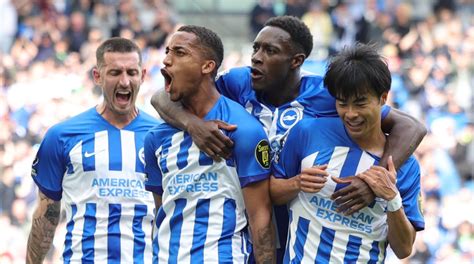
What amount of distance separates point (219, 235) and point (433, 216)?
939cm

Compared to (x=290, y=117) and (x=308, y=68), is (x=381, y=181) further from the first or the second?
(x=308, y=68)

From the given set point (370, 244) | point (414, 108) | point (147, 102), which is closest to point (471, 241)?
point (414, 108)

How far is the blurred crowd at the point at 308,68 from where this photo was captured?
15266 mm

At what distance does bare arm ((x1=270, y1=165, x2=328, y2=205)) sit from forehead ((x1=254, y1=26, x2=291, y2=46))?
0.85 meters

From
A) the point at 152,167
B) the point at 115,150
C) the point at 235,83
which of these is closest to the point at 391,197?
the point at 235,83

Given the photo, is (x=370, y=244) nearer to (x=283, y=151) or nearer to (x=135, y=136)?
(x=283, y=151)

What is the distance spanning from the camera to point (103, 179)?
24.2 ft

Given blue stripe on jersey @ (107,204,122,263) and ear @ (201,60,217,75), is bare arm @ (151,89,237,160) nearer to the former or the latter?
ear @ (201,60,217,75)

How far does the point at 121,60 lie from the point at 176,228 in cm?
179

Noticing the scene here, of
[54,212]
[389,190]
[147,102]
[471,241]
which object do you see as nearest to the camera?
[389,190]

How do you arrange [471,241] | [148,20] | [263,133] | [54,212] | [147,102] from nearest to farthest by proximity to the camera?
[263,133], [54,212], [471,241], [147,102], [148,20]

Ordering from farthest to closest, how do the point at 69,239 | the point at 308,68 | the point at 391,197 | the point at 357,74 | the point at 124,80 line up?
1. the point at 308,68
2. the point at 124,80
3. the point at 69,239
4. the point at 357,74
5. the point at 391,197

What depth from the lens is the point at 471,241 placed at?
15.0m

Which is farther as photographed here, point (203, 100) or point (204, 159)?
point (203, 100)
